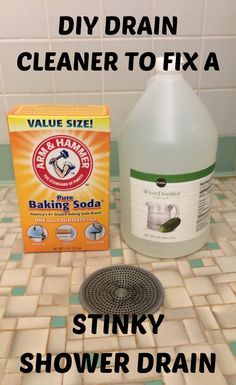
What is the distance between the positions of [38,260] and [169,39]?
1.87 ft

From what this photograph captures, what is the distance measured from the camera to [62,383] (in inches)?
15.6

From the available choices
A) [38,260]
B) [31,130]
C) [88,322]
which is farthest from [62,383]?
[31,130]

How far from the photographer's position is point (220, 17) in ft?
2.56

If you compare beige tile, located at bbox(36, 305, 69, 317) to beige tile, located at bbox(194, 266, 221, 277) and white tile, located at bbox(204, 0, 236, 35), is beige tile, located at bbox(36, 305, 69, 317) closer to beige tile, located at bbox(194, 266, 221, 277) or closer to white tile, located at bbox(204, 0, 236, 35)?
beige tile, located at bbox(194, 266, 221, 277)

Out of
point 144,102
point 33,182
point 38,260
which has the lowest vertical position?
point 38,260

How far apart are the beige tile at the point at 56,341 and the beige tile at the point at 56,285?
0.08 metres

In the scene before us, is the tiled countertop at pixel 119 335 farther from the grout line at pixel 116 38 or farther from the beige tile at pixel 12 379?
the grout line at pixel 116 38

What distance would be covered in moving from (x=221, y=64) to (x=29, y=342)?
28.6 inches

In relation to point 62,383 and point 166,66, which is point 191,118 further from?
point 62,383

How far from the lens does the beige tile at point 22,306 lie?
1.62ft

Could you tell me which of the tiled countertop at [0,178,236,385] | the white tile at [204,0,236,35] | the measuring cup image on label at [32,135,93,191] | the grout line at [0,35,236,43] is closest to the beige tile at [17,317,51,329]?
the tiled countertop at [0,178,236,385]

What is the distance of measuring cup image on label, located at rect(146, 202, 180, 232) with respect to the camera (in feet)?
1.85

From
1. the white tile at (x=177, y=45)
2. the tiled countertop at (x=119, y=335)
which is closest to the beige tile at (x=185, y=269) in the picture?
the tiled countertop at (x=119, y=335)

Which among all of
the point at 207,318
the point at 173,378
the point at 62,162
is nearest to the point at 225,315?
the point at 207,318
